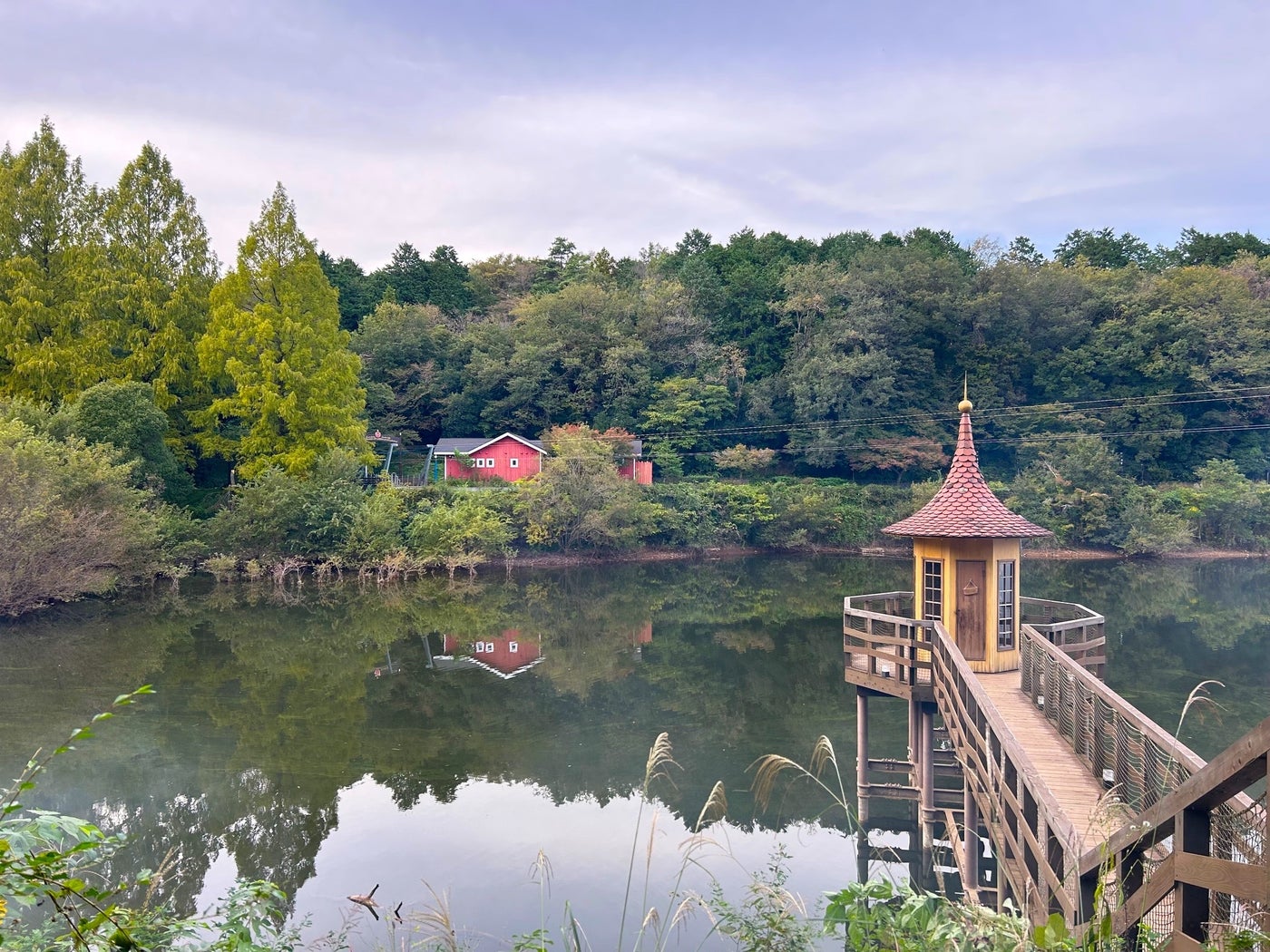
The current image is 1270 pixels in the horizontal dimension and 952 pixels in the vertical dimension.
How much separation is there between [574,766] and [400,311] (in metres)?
33.9

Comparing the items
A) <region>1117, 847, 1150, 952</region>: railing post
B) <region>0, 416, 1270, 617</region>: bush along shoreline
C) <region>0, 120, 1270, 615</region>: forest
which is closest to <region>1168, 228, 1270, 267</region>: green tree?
<region>0, 120, 1270, 615</region>: forest

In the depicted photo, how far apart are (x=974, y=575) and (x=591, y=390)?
29.8 metres

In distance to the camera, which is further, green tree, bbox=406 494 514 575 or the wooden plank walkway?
green tree, bbox=406 494 514 575

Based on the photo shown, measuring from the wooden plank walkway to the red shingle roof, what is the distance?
162 centimetres

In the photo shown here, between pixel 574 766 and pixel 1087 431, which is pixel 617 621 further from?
pixel 1087 431

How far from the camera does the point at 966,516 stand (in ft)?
33.1

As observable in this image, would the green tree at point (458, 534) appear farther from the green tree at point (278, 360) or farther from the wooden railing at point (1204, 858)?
the wooden railing at point (1204, 858)

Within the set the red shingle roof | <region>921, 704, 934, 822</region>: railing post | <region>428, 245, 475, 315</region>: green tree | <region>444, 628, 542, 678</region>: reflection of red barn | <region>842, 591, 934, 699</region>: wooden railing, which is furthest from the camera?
<region>428, 245, 475, 315</region>: green tree

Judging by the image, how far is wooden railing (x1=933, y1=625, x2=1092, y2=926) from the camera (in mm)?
4078

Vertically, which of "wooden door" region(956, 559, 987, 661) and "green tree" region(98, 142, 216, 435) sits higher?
"green tree" region(98, 142, 216, 435)

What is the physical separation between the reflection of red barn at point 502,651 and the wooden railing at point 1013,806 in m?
9.22

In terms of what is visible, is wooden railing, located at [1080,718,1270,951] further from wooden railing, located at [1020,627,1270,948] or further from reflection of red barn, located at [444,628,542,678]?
reflection of red barn, located at [444,628,542,678]

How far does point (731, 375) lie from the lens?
133 ft

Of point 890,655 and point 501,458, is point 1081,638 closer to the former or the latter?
point 890,655
